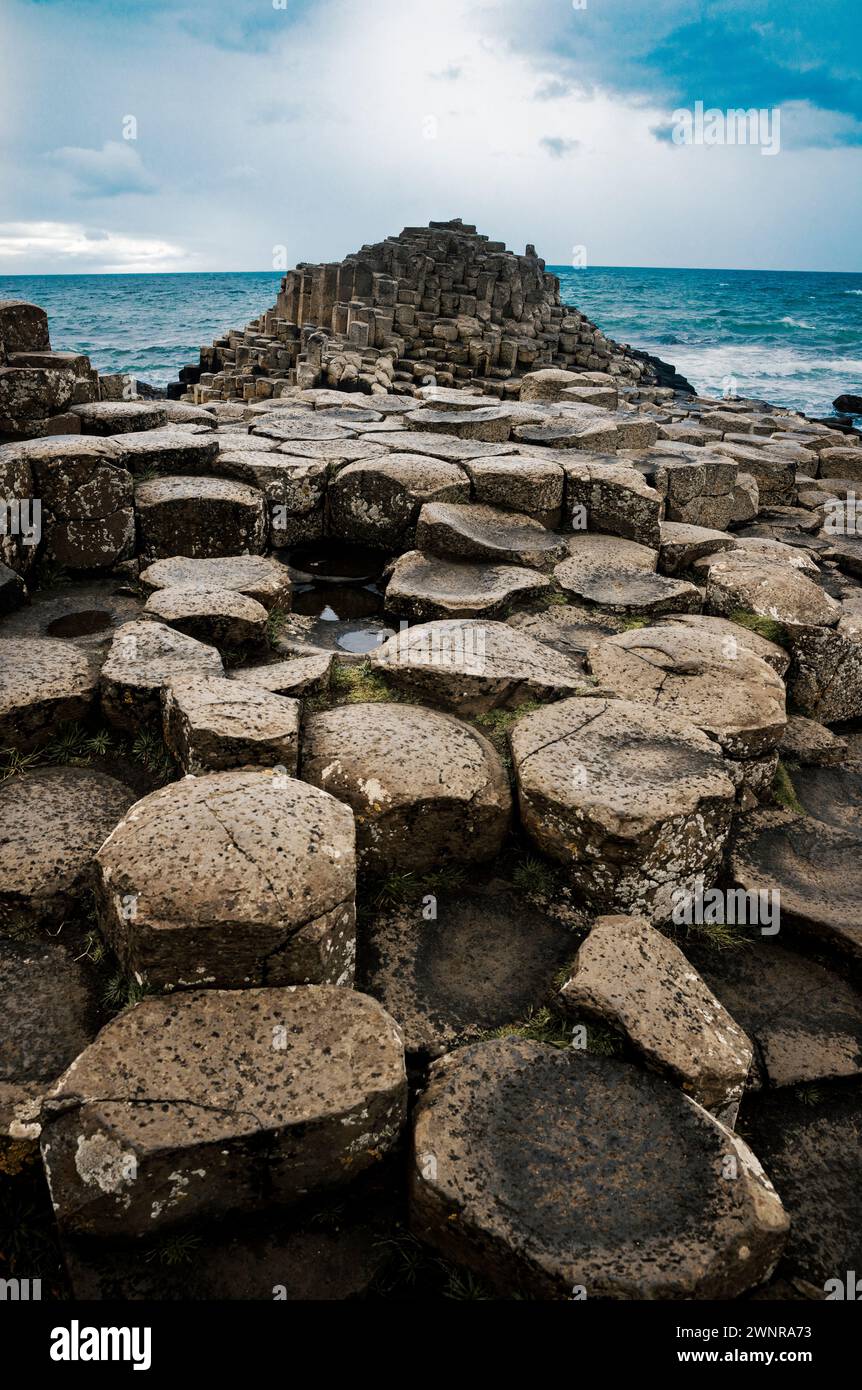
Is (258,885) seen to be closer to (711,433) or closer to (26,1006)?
(26,1006)

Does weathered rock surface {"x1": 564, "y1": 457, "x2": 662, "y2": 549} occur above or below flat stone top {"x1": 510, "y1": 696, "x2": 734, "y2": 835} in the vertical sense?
above

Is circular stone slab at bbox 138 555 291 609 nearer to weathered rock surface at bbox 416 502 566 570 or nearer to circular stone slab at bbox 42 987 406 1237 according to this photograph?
weathered rock surface at bbox 416 502 566 570

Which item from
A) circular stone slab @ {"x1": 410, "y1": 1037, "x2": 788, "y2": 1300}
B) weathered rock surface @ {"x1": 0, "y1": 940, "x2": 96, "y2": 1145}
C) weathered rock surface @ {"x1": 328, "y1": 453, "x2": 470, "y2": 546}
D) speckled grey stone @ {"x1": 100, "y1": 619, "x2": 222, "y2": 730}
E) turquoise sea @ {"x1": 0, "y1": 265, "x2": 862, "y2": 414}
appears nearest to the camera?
circular stone slab @ {"x1": 410, "y1": 1037, "x2": 788, "y2": 1300}

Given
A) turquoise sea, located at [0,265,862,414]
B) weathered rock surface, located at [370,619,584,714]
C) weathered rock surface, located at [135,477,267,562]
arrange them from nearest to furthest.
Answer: weathered rock surface, located at [370,619,584,714]
weathered rock surface, located at [135,477,267,562]
turquoise sea, located at [0,265,862,414]

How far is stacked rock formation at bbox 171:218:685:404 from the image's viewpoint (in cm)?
1401

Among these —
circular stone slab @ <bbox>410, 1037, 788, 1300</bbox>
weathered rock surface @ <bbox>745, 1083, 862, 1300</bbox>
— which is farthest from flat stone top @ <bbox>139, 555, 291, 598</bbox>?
weathered rock surface @ <bbox>745, 1083, 862, 1300</bbox>

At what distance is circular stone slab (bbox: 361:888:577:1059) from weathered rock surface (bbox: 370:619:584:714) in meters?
0.92

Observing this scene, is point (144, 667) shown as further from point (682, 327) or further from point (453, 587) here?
point (682, 327)

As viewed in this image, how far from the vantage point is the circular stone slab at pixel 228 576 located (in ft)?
13.8

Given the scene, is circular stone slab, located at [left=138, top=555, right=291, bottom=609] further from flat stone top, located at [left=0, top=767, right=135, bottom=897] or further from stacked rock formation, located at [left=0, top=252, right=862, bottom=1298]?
flat stone top, located at [left=0, top=767, right=135, bottom=897]

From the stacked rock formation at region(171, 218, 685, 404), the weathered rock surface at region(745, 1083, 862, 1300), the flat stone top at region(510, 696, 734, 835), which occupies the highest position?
the stacked rock formation at region(171, 218, 685, 404)

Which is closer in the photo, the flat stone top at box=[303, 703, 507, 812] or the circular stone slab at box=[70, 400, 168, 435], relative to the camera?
the flat stone top at box=[303, 703, 507, 812]

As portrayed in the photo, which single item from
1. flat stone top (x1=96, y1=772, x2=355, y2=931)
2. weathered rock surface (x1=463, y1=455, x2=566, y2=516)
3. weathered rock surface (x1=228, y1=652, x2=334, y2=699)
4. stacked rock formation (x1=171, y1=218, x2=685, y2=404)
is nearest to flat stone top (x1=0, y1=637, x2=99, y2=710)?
weathered rock surface (x1=228, y1=652, x2=334, y2=699)

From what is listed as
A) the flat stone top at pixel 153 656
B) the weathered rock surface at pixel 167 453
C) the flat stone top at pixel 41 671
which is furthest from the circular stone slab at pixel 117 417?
the flat stone top at pixel 153 656
